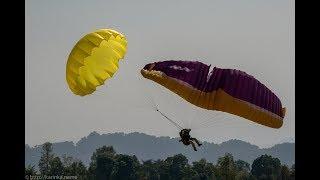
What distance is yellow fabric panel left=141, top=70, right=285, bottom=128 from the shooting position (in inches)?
1503

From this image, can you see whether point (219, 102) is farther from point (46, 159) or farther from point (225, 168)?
point (46, 159)

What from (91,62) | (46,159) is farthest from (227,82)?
(46,159)

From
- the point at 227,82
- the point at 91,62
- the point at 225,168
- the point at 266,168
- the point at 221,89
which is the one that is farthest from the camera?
the point at 266,168

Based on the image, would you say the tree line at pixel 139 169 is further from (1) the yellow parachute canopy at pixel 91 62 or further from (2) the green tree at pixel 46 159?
(1) the yellow parachute canopy at pixel 91 62

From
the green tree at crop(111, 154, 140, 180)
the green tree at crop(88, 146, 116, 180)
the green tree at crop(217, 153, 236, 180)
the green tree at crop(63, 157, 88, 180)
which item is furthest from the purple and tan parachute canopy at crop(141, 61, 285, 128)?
the green tree at crop(111, 154, 140, 180)

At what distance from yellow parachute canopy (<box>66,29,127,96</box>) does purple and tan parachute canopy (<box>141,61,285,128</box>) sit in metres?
2.75

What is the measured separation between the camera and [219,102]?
38.9 m

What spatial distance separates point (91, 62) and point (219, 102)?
736 centimetres

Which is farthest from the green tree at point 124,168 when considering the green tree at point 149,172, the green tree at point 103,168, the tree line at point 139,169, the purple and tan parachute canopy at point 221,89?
the purple and tan parachute canopy at point 221,89

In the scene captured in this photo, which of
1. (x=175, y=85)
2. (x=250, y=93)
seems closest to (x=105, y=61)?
(x=175, y=85)
